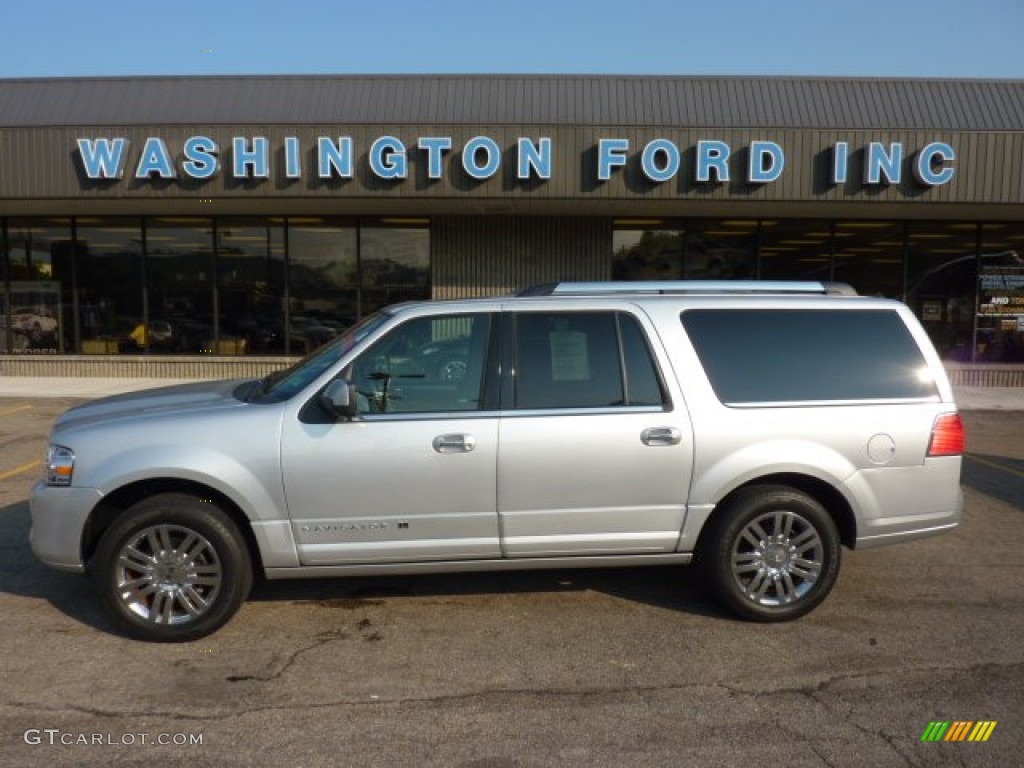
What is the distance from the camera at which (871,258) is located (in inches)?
624

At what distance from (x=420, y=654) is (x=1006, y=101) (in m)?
16.1

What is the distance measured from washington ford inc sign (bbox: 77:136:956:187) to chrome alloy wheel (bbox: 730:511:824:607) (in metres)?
9.31

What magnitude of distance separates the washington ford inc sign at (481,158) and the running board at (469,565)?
9.36 m

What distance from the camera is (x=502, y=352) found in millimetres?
4344

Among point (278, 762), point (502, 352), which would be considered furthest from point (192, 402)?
point (278, 762)

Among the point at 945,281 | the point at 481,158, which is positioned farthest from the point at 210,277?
the point at 945,281

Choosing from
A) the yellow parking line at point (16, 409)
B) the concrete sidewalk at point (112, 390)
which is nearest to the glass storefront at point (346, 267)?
the concrete sidewalk at point (112, 390)

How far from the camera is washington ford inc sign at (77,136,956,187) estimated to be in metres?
12.7

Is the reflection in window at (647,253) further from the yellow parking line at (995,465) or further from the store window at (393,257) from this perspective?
the yellow parking line at (995,465)

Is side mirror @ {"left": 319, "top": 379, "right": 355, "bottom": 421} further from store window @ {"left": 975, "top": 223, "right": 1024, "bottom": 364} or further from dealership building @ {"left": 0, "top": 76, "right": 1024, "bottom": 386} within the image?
store window @ {"left": 975, "top": 223, "right": 1024, "bottom": 364}

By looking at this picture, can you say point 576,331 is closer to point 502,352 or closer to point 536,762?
point 502,352

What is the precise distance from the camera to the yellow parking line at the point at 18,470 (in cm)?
771

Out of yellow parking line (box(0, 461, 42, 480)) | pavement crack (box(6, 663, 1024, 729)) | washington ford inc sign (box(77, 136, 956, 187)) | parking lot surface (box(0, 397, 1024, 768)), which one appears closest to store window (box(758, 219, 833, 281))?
washington ford inc sign (box(77, 136, 956, 187))

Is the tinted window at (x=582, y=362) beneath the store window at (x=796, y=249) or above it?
beneath
